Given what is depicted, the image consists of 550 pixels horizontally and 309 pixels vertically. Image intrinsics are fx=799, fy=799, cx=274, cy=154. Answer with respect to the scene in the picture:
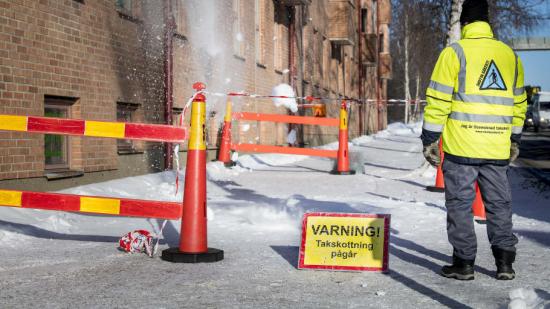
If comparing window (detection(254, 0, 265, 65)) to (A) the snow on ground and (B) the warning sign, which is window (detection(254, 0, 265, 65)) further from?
(B) the warning sign

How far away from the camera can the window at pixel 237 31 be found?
17656 mm

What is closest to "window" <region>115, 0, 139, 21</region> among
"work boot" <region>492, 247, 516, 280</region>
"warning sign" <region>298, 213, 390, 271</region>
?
"warning sign" <region>298, 213, 390, 271</region>

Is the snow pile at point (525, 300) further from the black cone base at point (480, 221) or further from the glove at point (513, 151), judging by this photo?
the black cone base at point (480, 221)

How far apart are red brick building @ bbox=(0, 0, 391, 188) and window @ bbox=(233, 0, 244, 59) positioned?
2 centimetres

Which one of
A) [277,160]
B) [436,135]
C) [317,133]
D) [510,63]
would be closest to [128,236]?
[436,135]

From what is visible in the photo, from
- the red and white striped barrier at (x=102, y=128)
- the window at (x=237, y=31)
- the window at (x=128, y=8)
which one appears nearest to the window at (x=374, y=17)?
the window at (x=237, y=31)

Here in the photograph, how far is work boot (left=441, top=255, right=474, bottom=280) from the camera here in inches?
200

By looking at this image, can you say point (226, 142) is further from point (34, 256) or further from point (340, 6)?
point (340, 6)

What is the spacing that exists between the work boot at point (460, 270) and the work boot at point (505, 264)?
0.17 metres

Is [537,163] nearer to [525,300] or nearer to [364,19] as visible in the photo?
[525,300]

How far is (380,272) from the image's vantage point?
5.30 metres

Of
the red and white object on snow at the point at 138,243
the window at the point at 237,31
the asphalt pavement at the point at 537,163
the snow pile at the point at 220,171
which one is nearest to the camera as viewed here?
the red and white object on snow at the point at 138,243

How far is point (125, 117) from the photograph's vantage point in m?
12.2

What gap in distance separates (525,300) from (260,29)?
53.1 ft
